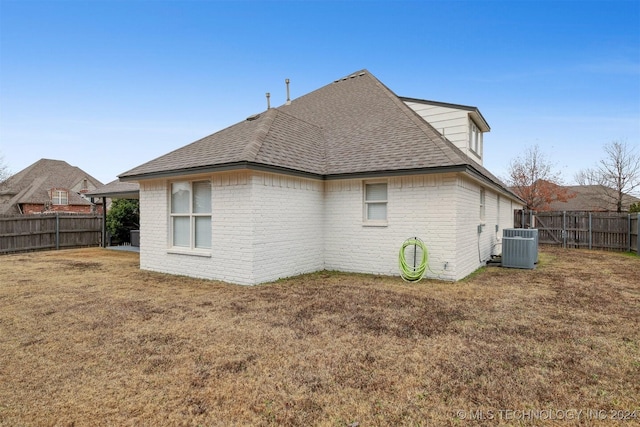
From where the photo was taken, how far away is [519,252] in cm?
1039

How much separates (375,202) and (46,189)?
40.4m

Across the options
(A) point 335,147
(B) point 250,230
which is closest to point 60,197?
(A) point 335,147

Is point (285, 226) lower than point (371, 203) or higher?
lower

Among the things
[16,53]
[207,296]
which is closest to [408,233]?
[207,296]

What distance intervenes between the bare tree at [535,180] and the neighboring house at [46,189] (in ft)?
134

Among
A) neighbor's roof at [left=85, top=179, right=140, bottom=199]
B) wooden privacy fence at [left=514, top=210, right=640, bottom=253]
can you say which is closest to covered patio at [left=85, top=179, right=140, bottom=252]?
neighbor's roof at [left=85, top=179, right=140, bottom=199]

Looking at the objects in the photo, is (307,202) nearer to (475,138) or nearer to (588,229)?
(475,138)

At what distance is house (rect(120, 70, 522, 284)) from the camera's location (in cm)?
779

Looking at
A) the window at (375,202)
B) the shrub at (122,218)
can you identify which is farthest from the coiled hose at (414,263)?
the shrub at (122,218)

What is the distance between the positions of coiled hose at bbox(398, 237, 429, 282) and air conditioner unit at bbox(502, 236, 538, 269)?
405cm

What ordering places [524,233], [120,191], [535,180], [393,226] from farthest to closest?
[535,180] < [120,191] < [524,233] < [393,226]

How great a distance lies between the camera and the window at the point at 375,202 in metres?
8.95

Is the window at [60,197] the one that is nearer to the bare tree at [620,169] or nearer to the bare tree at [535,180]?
the bare tree at [535,180]

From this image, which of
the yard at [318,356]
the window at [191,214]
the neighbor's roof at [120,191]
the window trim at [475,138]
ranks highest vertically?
the window trim at [475,138]
